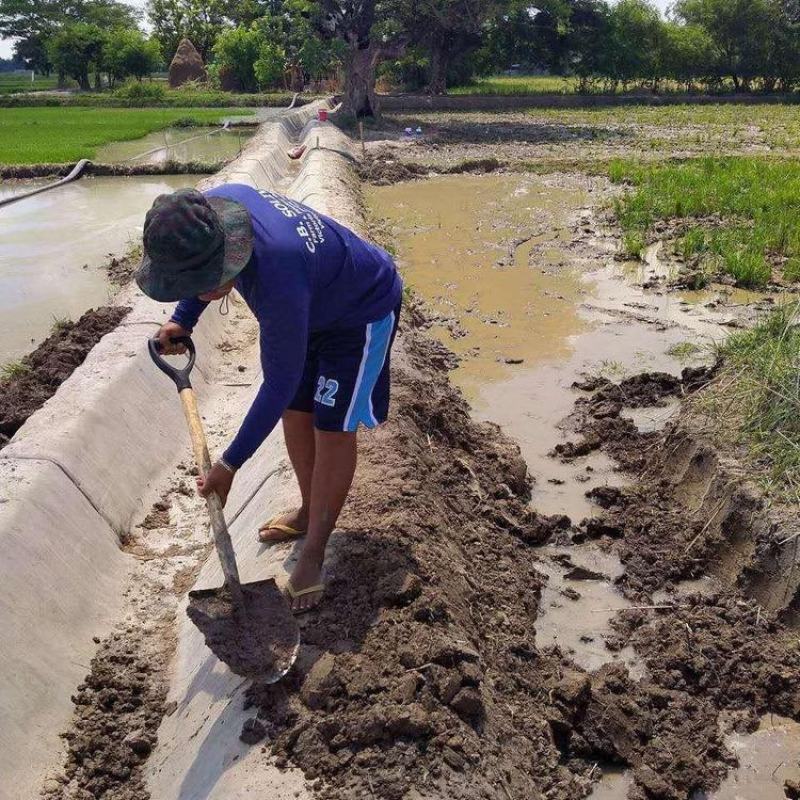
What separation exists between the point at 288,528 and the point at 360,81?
2087 cm

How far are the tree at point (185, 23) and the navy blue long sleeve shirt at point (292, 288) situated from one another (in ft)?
157

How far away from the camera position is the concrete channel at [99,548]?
2455 mm

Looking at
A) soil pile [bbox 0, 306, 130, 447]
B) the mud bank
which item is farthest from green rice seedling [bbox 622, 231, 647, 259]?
the mud bank

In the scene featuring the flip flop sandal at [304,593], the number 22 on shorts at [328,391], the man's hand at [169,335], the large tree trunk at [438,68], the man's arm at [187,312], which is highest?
the large tree trunk at [438,68]

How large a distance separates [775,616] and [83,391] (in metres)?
3.36

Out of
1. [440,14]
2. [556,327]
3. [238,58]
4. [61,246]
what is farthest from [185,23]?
[556,327]

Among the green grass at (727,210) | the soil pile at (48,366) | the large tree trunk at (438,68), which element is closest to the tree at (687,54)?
the large tree trunk at (438,68)

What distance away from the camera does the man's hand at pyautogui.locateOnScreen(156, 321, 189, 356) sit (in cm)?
282

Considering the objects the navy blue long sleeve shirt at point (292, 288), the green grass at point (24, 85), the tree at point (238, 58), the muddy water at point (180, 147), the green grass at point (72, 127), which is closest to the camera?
the navy blue long sleeve shirt at point (292, 288)

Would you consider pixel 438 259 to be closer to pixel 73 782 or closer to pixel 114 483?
pixel 114 483

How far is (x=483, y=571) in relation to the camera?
3.30 meters

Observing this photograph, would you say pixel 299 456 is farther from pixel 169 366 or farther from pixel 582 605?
pixel 582 605

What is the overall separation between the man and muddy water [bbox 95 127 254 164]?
14.2m

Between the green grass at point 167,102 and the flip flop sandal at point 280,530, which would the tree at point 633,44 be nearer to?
the green grass at point 167,102
